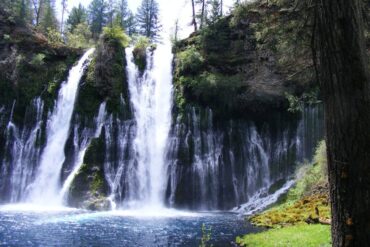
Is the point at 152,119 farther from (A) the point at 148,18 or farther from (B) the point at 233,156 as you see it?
(A) the point at 148,18

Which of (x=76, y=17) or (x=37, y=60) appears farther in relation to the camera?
(x=76, y=17)

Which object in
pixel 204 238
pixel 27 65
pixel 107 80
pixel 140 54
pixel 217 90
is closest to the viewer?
pixel 204 238

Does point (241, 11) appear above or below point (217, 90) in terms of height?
above

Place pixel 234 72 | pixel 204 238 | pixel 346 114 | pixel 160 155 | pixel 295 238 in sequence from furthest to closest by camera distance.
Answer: pixel 234 72, pixel 160 155, pixel 295 238, pixel 204 238, pixel 346 114

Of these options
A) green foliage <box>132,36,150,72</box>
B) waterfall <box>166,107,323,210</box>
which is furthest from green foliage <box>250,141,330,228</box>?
green foliage <box>132,36,150,72</box>

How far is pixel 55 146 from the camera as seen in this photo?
32.5 m

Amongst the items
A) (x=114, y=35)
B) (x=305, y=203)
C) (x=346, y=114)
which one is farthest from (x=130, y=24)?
(x=346, y=114)

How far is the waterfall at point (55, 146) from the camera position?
30031mm

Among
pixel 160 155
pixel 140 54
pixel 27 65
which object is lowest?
pixel 160 155

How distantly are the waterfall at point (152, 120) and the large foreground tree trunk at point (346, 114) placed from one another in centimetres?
2596

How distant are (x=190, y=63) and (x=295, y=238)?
25.9 meters

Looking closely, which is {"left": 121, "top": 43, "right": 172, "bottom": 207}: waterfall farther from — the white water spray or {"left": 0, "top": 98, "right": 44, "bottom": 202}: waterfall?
{"left": 0, "top": 98, "right": 44, "bottom": 202}: waterfall

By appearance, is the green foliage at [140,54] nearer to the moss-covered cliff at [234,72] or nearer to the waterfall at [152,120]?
the waterfall at [152,120]

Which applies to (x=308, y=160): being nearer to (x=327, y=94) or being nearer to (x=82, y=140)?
(x=82, y=140)
